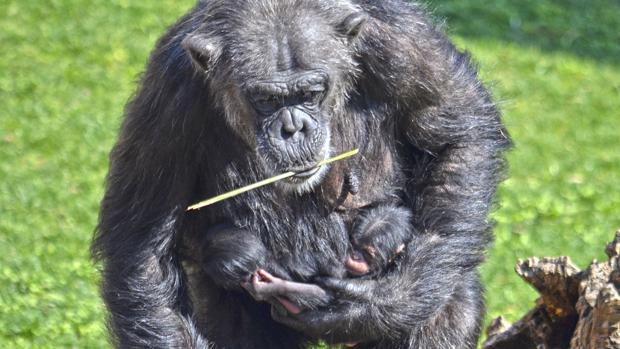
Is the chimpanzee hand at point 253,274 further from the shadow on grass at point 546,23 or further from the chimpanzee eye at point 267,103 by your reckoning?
the shadow on grass at point 546,23

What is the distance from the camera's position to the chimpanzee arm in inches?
213

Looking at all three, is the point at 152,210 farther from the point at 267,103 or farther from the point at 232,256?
the point at 267,103

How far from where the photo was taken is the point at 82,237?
8.23m

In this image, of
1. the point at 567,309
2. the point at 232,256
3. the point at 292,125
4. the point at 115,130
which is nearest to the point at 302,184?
the point at 292,125

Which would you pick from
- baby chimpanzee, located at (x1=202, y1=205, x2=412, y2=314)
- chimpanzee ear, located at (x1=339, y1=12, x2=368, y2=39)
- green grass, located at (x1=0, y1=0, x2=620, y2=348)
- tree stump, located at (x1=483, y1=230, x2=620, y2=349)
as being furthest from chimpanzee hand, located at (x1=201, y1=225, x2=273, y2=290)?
green grass, located at (x1=0, y1=0, x2=620, y2=348)

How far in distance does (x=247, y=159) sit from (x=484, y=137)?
1.28 m

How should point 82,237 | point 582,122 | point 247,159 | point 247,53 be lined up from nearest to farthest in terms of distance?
point 247,53
point 247,159
point 82,237
point 582,122

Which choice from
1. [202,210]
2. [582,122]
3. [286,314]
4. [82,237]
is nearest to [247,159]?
[202,210]

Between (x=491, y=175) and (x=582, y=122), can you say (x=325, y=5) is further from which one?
(x=582, y=122)

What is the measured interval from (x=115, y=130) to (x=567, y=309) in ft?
16.6

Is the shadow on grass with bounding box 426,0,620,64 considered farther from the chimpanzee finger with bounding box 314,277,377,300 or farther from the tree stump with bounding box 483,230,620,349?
the chimpanzee finger with bounding box 314,277,377,300

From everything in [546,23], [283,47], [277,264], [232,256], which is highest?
[283,47]

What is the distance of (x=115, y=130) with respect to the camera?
9703 millimetres

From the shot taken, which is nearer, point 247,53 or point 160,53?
point 247,53
